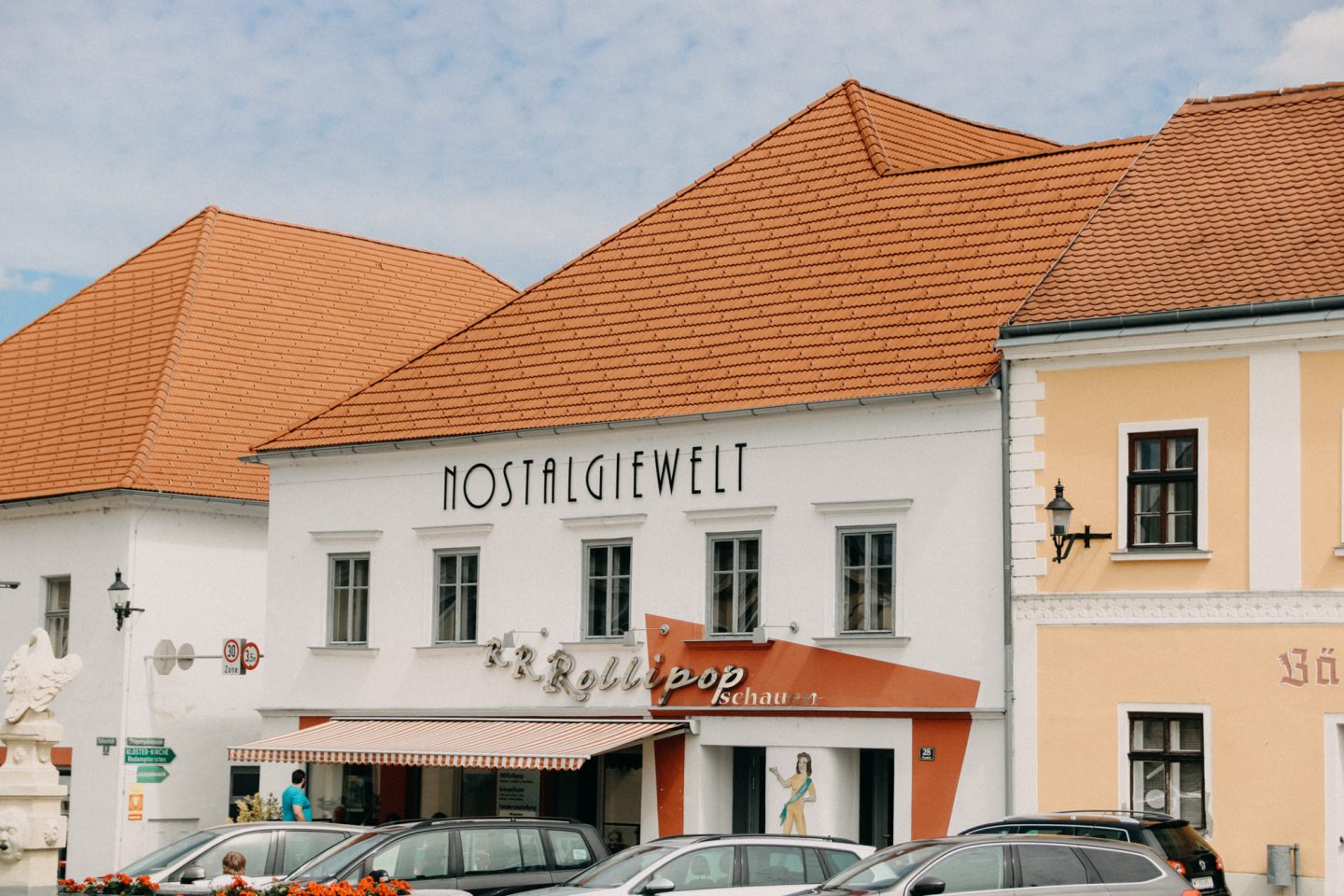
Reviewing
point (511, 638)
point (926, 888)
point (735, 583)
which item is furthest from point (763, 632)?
point (926, 888)

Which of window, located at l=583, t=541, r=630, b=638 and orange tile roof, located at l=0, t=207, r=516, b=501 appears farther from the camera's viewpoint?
orange tile roof, located at l=0, t=207, r=516, b=501

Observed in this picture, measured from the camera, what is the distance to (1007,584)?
93.6 ft

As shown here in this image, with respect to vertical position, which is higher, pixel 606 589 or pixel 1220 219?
pixel 1220 219

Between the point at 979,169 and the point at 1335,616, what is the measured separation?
33.8 feet

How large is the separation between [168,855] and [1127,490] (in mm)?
12772

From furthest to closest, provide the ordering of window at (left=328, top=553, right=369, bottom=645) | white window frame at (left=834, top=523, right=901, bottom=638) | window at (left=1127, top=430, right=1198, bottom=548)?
window at (left=328, top=553, right=369, bottom=645), white window frame at (left=834, top=523, right=901, bottom=638), window at (left=1127, top=430, right=1198, bottom=548)

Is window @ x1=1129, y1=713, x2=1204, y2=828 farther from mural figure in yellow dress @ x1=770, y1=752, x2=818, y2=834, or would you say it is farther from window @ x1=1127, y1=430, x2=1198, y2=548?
mural figure in yellow dress @ x1=770, y1=752, x2=818, y2=834

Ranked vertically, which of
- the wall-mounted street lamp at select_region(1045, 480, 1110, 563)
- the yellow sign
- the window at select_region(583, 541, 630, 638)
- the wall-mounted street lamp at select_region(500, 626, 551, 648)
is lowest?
the yellow sign

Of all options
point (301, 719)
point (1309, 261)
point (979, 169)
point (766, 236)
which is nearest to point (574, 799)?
point (301, 719)

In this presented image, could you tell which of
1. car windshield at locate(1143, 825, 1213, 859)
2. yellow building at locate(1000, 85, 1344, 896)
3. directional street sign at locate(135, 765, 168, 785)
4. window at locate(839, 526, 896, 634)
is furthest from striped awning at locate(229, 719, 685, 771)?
car windshield at locate(1143, 825, 1213, 859)

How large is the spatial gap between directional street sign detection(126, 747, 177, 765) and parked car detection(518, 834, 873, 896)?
17.8m

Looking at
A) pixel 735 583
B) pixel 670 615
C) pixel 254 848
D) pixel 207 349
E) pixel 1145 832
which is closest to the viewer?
pixel 1145 832

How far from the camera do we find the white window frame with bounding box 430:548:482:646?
114 feet

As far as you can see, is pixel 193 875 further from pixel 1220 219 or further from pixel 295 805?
pixel 1220 219
